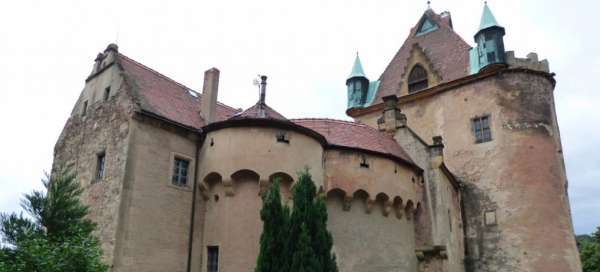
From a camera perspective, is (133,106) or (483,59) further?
(483,59)

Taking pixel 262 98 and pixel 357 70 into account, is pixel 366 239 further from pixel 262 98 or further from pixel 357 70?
pixel 357 70

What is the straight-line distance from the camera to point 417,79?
96.3 ft

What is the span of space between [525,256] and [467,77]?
29.4ft

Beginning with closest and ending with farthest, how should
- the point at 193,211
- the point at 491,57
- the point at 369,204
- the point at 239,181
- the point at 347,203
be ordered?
the point at 239,181
the point at 193,211
the point at 347,203
the point at 369,204
the point at 491,57

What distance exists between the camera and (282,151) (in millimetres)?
18203

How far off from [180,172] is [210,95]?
149 inches

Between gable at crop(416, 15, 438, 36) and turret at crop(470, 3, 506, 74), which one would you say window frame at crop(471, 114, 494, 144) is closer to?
turret at crop(470, 3, 506, 74)

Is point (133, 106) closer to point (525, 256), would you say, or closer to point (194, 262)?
point (194, 262)

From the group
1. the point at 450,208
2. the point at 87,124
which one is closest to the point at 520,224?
the point at 450,208

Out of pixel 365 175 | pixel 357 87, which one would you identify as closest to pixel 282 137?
pixel 365 175

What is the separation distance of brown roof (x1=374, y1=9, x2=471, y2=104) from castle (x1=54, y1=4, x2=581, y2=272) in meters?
0.18

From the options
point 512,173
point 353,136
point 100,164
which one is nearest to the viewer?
point 100,164

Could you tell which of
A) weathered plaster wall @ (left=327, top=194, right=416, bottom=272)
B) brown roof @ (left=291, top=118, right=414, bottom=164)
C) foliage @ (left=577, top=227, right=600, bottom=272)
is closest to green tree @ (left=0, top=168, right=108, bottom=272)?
weathered plaster wall @ (left=327, top=194, right=416, bottom=272)

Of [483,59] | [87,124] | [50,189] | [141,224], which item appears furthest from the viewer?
[483,59]
